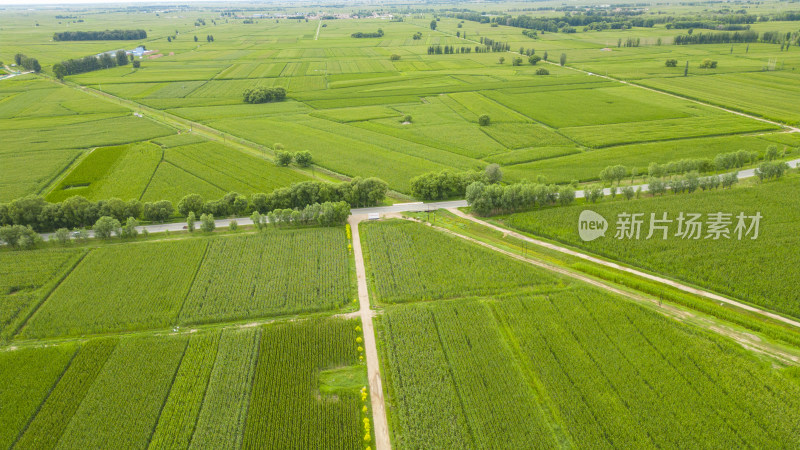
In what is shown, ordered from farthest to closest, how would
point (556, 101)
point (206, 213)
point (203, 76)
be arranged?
point (203, 76) < point (556, 101) < point (206, 213)

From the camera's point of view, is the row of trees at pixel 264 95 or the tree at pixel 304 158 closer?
the tree at pixel 304 158

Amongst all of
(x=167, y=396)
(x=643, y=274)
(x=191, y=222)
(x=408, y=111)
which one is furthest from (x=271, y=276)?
(x=408, y=111)

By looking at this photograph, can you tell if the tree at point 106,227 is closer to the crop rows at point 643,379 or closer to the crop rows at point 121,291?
the crop rows at point 121,291

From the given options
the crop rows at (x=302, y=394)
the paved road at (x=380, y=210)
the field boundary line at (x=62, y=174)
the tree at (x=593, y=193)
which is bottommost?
the crop rows at (x=302, y=394)

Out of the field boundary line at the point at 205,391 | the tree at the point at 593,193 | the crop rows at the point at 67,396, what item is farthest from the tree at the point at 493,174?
the crop rows at the point at 67,396

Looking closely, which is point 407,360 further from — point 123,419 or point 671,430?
point 123,419

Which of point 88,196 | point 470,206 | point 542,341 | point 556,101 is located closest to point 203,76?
point 88,196
